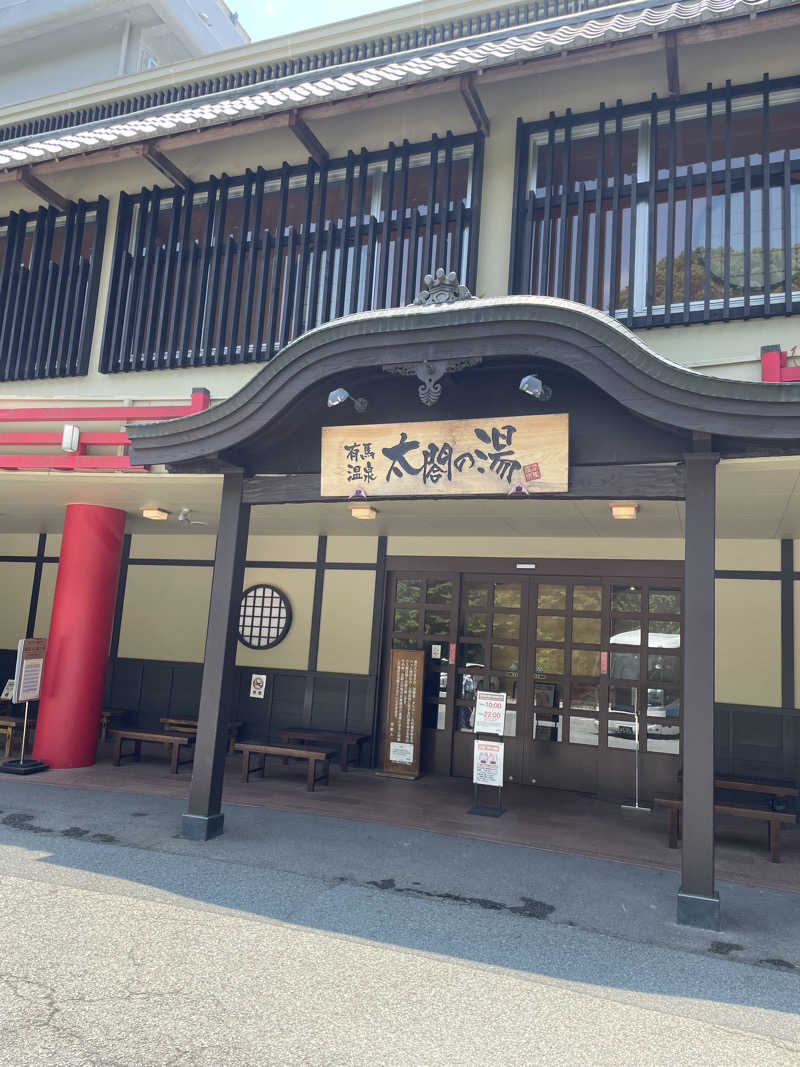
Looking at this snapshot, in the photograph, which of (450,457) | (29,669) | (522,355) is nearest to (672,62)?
(522,355)

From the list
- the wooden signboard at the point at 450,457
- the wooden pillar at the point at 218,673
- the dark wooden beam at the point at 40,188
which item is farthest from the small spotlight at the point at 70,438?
the dark wooden beam at the point at 40,188

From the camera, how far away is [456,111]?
7918 millimetres

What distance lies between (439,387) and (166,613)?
7848 mm

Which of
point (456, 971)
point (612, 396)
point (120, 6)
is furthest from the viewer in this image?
point (120, 6)

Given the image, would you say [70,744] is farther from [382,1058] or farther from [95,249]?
[382,1058]

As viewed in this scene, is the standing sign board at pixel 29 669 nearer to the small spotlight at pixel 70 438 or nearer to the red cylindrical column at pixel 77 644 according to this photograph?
the red cylindrical column at pixel 77 644

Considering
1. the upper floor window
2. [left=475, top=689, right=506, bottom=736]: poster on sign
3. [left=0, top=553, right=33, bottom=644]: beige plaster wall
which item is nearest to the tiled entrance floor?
[left=475, top=689, right=506, bottom=736]: poster on sign

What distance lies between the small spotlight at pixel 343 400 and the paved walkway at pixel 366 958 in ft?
12.4

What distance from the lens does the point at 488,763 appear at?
7996 mm

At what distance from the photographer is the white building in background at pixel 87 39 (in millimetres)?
14703

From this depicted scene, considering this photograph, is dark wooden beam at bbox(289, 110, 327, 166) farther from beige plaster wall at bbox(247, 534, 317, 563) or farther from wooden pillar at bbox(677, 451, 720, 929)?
wooden pillar at bbox(677, 451, 720, 929)

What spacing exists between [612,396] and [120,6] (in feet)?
49.1

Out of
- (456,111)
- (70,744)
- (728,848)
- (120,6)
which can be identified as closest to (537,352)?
(456,111)

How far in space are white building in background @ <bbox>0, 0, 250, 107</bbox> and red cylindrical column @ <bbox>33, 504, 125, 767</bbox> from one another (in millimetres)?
10364
